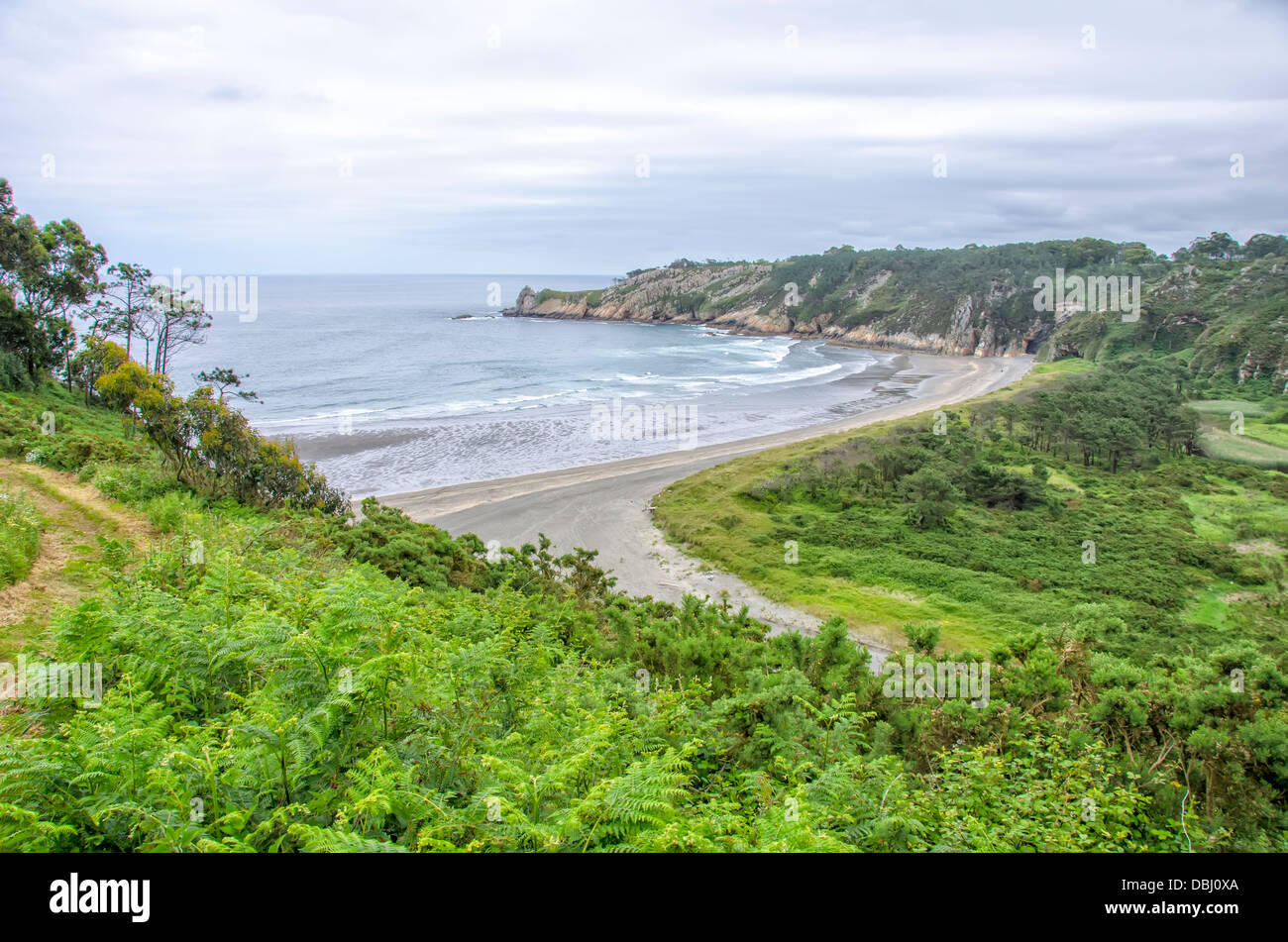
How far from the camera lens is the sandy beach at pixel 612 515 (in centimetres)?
2497

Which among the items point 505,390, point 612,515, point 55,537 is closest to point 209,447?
point 55,537

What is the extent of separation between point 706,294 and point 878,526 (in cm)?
13071

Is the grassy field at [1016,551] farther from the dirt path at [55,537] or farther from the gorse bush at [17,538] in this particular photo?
the gorse bush at [17,538]

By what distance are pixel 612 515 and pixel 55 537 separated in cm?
A: 2280

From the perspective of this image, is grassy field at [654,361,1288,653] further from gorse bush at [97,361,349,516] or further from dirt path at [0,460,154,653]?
dirt path at [0,460,154,653]

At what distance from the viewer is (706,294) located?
154m

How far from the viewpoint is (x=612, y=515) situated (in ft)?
107

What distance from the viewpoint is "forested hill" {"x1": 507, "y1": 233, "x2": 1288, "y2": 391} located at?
77.9 metres

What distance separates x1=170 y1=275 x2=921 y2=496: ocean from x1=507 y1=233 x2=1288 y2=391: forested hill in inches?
544

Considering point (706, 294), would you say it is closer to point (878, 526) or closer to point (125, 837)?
point (878, 526)

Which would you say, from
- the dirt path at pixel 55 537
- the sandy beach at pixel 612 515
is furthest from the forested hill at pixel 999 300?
the dirt path at pixel 55 537

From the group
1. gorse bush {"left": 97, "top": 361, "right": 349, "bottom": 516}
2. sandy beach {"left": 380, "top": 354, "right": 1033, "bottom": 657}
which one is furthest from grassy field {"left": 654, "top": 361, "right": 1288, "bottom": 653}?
gorse bush {"left": 97, "top": 361, "right": 349, "bottom": 516}

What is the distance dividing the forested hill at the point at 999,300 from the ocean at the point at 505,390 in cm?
1381

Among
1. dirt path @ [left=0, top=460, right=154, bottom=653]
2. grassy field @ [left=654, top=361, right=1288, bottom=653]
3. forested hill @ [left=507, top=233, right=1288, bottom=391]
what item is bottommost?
grassy field @ [left=654, top=361, right=1288, bottom=653]
